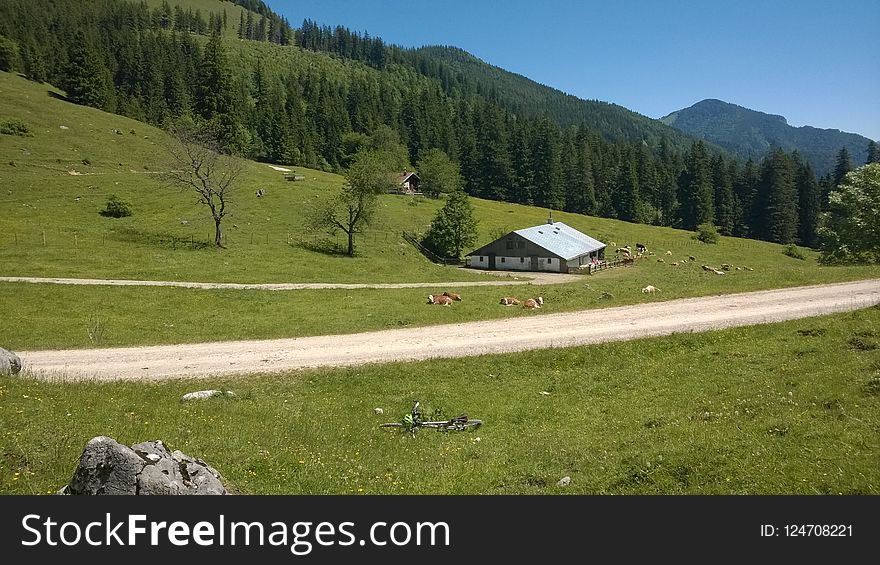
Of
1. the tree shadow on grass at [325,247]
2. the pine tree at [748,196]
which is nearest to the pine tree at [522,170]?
the pine tree at [748,196]

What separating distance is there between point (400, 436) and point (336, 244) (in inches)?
2058

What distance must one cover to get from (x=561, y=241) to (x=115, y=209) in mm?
58434

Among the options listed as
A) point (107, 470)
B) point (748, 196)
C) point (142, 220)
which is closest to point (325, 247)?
point (142, 220)

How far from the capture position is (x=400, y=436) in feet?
44.4

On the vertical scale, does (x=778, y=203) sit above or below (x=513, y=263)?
above

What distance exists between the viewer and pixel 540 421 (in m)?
14.3

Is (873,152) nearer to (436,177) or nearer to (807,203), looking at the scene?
(807,203)

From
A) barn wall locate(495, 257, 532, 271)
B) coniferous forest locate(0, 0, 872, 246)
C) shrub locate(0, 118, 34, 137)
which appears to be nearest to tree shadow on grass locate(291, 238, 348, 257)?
barn wall locate(495, 257, 532, 271)

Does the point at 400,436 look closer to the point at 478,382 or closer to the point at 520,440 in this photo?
the point at 520,440

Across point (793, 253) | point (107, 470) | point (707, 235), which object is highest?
point (707, 235)

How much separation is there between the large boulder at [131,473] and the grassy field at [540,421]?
1.75m

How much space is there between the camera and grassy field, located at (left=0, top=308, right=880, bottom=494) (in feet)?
31.0

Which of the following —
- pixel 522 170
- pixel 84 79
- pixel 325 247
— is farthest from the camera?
pixel 522 170
